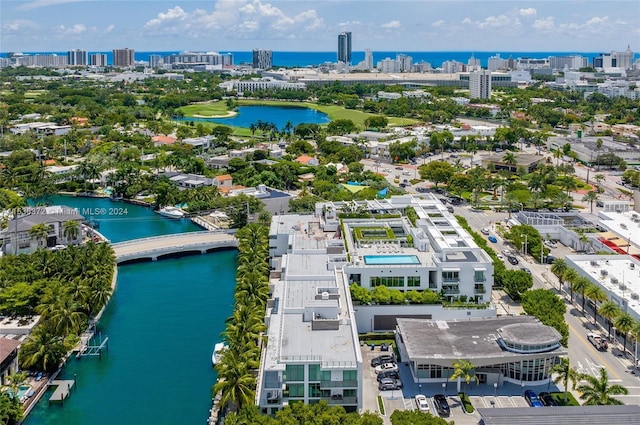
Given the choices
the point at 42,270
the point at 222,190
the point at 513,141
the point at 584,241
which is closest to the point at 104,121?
the point at 222,190

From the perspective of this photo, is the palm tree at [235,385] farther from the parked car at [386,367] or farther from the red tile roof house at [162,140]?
the red tile roof house at [162,140]

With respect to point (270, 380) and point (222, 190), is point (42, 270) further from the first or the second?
point (222, 190)

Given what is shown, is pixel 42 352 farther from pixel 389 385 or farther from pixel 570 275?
pixel 570 275

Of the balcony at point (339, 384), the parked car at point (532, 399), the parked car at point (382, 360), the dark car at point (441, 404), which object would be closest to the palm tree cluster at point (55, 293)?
the balcony at point (339, 384)

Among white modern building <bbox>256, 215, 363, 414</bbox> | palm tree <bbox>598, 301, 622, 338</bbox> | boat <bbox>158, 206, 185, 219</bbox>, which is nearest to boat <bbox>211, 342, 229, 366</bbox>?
white modern building <bbox>256, 215, 363, 414</bbox>

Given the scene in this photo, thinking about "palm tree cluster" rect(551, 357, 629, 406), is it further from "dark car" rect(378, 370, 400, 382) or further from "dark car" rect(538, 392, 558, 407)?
"dark car" rect(378, 370, 400, 382)

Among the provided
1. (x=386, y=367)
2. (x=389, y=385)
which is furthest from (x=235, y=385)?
(x=386, y=367)
